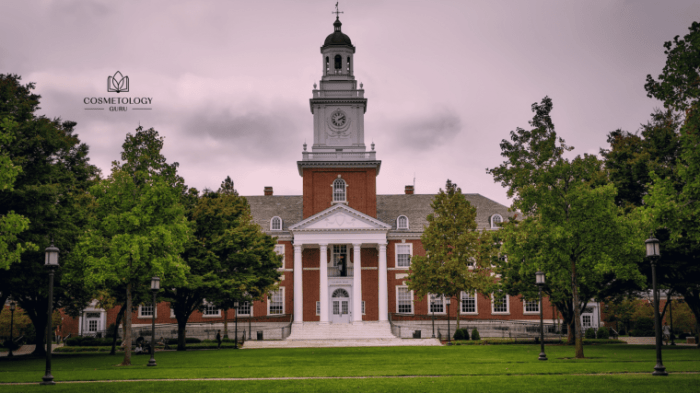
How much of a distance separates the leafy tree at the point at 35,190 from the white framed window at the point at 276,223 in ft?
91.8

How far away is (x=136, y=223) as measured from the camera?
26516 mm

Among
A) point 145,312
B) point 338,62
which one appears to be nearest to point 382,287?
point 338,62

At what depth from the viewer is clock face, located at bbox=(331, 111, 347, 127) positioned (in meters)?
57.9

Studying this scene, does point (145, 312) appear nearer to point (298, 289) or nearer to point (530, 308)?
point (298, 289)

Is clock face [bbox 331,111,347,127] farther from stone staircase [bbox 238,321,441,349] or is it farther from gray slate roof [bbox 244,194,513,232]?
stone staircase [bbox 238,321,441,349]

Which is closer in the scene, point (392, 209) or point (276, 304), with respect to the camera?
point (276, 304)

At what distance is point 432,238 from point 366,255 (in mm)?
11817

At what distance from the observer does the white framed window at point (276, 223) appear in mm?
60688

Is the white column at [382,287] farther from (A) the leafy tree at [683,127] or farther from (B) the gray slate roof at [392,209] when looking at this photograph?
(A) the leafy tree at [683,127]

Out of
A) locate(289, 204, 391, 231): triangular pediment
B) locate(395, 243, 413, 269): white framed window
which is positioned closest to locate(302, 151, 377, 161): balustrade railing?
locate(289, 204, 391, 231): triangular pediment

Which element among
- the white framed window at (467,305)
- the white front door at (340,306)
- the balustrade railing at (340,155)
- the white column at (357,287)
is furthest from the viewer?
the white framed window at (467,305)

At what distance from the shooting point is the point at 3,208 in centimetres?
2858

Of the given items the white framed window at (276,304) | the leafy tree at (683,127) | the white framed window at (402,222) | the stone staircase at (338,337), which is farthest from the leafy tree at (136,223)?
the white framed window at (402,222)

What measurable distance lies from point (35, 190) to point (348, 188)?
32.2 meters
